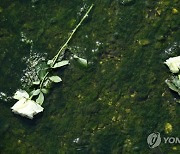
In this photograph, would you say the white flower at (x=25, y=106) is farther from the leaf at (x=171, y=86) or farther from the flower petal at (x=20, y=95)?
the leaf at (x=171, y=86)

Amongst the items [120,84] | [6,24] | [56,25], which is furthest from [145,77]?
[6,24]

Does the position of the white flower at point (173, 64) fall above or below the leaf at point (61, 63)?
below

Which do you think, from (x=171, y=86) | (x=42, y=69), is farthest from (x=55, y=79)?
(x=171, y=86)

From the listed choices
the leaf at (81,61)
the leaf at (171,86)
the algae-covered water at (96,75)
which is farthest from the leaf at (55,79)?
the leaf at (171,86)

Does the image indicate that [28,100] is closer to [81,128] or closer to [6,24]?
[81,128]

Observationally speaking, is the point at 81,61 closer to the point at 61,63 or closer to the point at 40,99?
the point at 61,63

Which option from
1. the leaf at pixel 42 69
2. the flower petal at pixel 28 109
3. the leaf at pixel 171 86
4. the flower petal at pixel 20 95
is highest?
the leaf at pixel 42 69
